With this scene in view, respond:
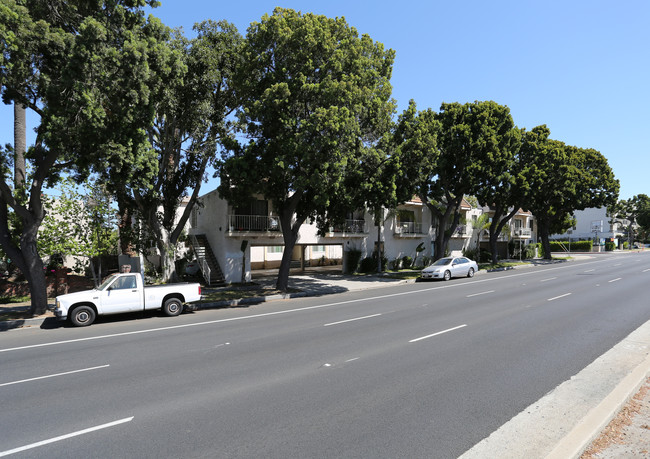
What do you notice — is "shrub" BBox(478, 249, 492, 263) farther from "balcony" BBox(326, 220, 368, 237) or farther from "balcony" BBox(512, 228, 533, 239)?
"balcony" BBox(326, 220, 368, 237)

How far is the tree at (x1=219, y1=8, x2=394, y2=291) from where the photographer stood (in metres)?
16.1

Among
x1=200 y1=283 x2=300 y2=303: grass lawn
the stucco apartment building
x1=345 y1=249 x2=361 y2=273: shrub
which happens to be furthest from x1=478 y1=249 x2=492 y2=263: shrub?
x1=200 y1=283 x2=300 y2=303: grass lawn

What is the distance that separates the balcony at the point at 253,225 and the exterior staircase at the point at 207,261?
95.0 inches

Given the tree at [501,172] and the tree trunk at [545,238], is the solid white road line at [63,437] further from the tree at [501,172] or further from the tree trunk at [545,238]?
the tree trunk at [545,238]

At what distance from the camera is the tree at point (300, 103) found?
52.7ft

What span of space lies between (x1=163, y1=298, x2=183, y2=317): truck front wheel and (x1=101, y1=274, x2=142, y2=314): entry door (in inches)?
35.0

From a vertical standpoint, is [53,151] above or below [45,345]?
above

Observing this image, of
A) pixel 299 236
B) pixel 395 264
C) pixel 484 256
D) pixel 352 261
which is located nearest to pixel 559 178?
pixel 484 256

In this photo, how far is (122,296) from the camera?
12820mm

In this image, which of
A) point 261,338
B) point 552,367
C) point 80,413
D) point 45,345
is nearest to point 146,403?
point 80,413

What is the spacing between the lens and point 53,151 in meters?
12.6

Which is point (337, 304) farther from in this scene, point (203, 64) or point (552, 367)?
point (203, 64)

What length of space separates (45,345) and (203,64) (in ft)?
40.9

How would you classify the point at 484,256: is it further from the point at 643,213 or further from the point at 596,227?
the point at 643,213
